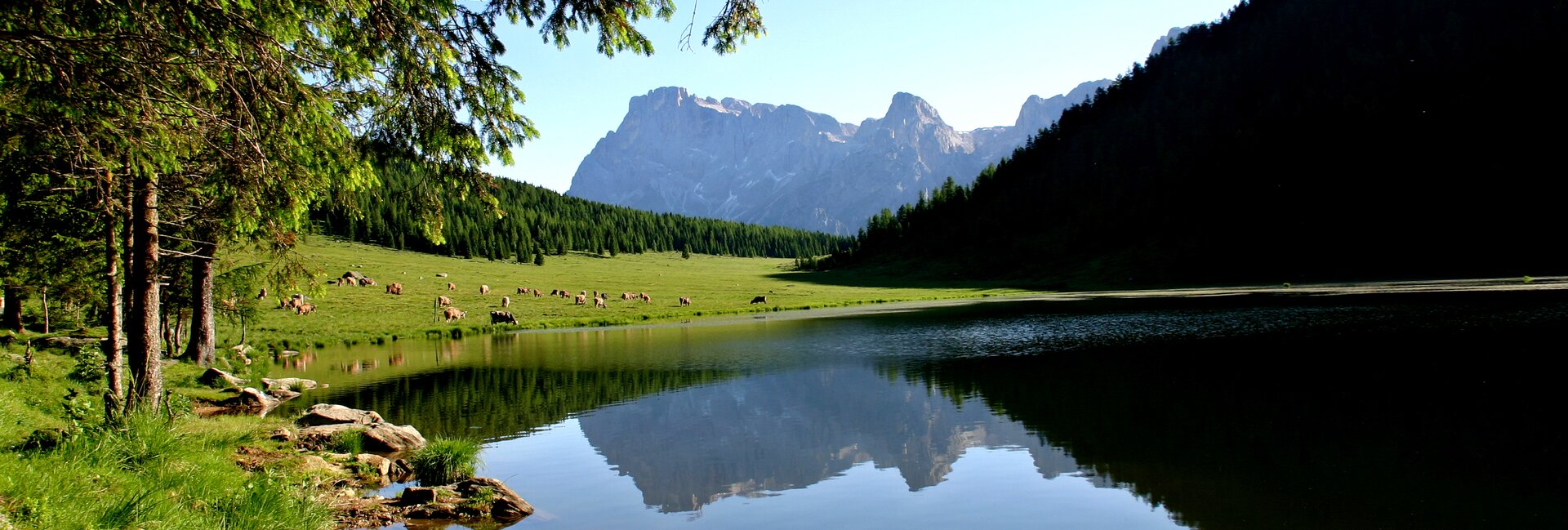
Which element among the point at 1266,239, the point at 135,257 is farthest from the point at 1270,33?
the point at 135,257

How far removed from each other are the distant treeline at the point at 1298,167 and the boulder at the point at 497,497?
10934 cm

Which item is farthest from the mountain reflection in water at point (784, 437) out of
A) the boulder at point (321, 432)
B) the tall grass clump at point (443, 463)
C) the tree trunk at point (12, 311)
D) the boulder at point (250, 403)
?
the tree trunk at point (12, 311)

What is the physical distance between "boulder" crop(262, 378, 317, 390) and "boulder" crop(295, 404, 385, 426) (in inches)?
340

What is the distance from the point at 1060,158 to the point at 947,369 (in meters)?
158

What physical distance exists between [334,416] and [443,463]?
673cm

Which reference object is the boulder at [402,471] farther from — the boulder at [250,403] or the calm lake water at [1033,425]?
the boulder at [250,403]

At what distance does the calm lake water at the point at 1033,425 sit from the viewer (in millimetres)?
12539

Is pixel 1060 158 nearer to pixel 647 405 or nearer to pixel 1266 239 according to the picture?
pixel 1266 239

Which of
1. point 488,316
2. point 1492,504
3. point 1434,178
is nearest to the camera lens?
point 1492,504

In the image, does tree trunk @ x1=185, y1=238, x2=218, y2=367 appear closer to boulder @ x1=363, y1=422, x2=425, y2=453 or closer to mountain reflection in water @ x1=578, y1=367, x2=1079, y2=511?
boulder @ x1=363, y1=422, x2=425, y2=453

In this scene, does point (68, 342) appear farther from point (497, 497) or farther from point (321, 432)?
point (497, 497)

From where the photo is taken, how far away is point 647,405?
972 inches

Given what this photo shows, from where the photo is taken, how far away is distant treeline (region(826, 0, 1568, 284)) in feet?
320

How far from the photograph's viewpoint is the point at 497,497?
12.4m
